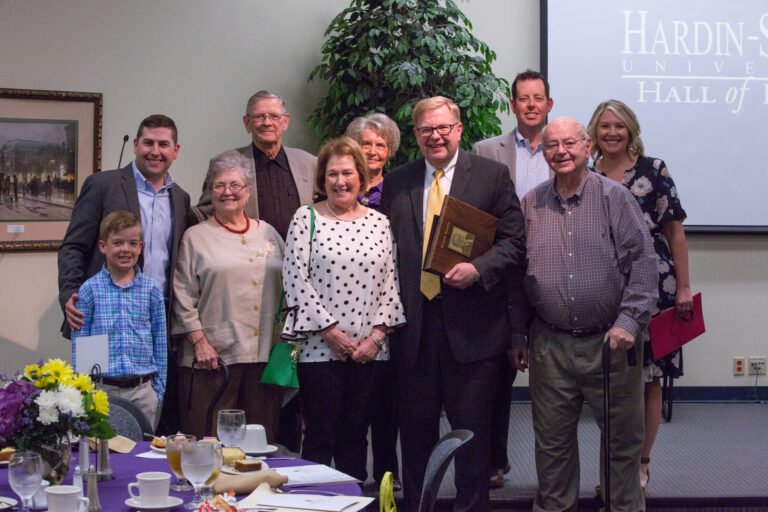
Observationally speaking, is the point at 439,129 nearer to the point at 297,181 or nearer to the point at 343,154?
the point at 343,154

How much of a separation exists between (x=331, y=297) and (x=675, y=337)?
4.76ft

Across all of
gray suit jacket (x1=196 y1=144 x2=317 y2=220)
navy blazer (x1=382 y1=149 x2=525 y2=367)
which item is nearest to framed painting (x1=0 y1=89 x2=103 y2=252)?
gray suit jacket (x1=196 y1=144 x2=317 y2=220)

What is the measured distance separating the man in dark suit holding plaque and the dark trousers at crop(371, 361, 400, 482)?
0.22m

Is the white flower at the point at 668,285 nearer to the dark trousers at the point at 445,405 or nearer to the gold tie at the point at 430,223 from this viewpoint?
the dark trousers at the point at 445,405

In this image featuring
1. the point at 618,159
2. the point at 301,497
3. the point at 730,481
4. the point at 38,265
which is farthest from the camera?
the point at 38,265

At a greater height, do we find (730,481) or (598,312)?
(598,312)

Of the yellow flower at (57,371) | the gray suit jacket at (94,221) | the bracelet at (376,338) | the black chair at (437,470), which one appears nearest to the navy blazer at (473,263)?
the bracelet at (376,338)

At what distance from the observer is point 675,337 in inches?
151

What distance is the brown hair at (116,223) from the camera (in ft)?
11.0

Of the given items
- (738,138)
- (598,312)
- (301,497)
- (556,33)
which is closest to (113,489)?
(301,497)

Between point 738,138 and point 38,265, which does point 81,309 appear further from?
point 738,138

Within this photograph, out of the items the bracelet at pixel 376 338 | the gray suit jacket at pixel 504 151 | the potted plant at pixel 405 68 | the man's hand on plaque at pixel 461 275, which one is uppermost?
the potted plant at pixel 405 68

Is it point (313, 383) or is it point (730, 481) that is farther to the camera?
point (730, 481)

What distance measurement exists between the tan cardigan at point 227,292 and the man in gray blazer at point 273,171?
0.29m
